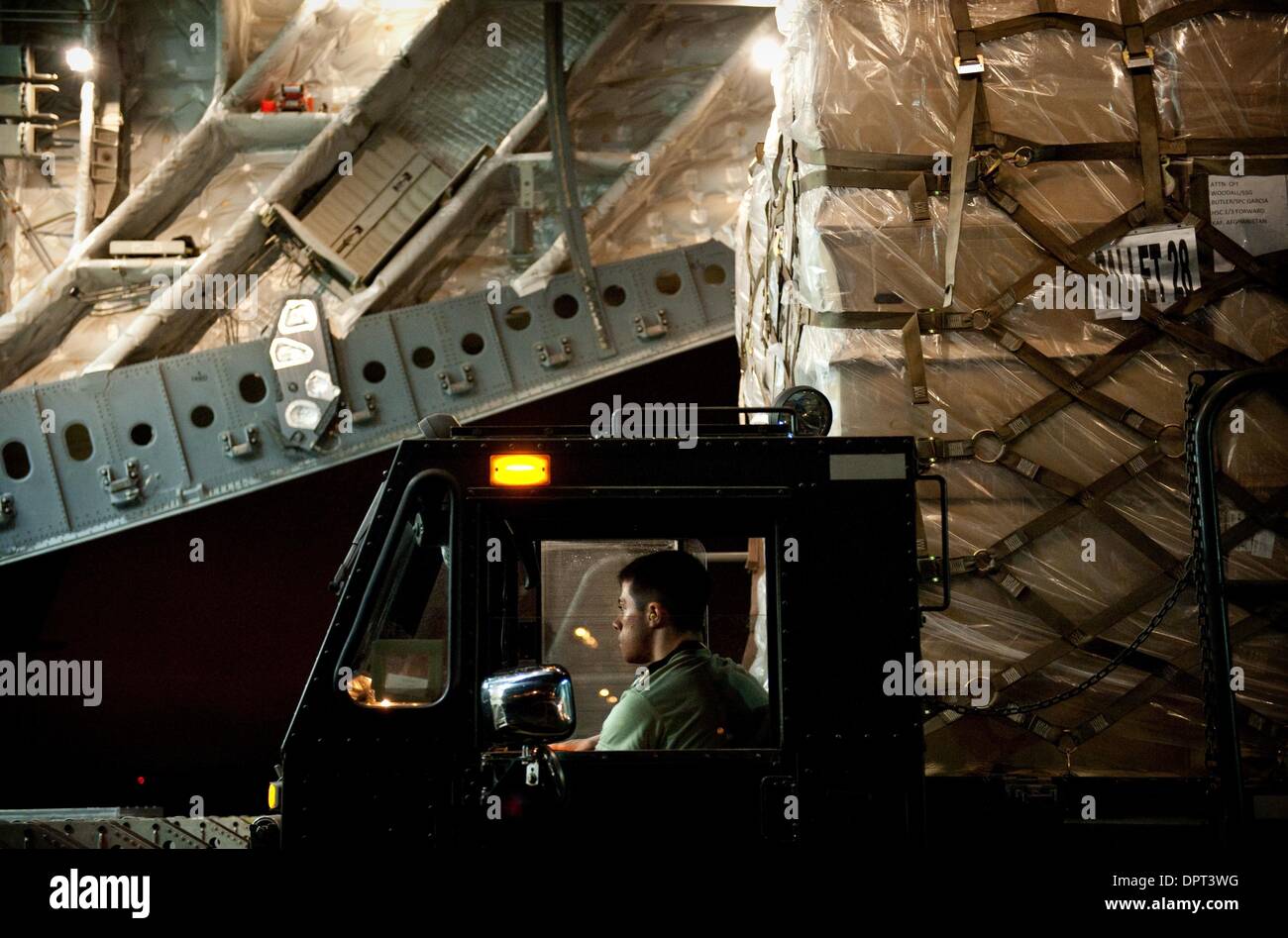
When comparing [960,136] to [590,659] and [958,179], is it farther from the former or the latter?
[590,659]

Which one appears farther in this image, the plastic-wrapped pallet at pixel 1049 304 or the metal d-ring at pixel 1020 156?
the metal d-ring at pixel 1020 156

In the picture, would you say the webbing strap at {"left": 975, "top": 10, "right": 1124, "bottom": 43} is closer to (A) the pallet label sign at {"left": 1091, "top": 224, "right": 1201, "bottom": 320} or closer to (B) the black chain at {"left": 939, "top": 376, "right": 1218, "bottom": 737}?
(A) the pallet label sign at {"left": 1091, "top": 224, "right": 1201, "bottom": 320}

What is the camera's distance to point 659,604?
373 cm

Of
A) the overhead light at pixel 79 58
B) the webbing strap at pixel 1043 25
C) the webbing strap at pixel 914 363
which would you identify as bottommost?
the webbing strap at pixel 914 363

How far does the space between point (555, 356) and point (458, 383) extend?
1002 mm

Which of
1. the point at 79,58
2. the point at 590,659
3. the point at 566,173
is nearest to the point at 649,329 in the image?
the point at 566,173

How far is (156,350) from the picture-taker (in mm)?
12055

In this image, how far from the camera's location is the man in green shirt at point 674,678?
11.8 ft

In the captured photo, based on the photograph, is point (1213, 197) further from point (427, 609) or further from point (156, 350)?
point (156, 350)

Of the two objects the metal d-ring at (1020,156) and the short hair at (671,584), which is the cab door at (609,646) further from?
the metal d-ring at (1020,156)

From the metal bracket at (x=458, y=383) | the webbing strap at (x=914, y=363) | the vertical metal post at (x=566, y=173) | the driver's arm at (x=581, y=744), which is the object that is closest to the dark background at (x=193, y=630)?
the metal bracket at (x=458, y=383)

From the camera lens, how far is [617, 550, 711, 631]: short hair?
3.75 m

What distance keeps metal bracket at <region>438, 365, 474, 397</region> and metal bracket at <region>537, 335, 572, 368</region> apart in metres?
0.71
